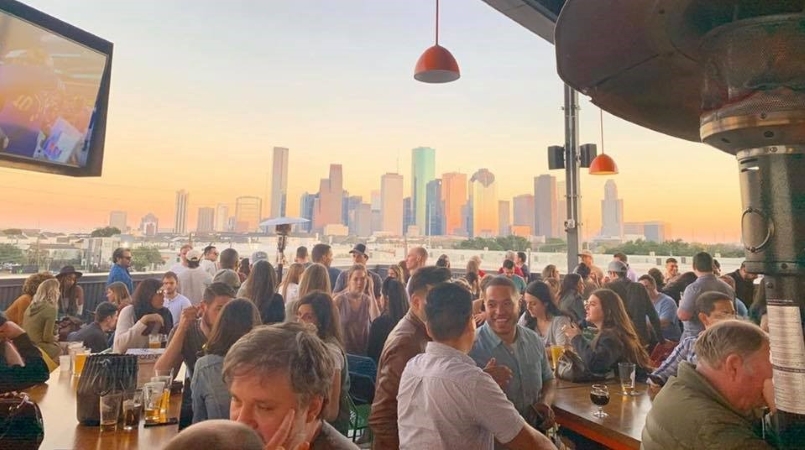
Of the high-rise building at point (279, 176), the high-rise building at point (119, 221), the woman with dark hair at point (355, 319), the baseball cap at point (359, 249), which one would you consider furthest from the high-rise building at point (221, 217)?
the woman with dark hair at point (355, 319)

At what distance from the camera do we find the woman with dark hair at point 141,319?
3.21m

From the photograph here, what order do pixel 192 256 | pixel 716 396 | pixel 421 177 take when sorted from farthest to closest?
pixel 421 177 → pixel 192 256 → pixel 716 396

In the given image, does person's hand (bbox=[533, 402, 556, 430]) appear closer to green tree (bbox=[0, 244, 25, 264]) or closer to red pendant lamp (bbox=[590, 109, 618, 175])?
red pendant lamp (bbox=[590, 109, 618, 175])

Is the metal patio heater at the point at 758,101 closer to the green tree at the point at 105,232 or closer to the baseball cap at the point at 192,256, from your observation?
the baseball cap at the point at 192,256

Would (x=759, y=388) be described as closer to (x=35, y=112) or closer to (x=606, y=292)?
(x=606, y=292)

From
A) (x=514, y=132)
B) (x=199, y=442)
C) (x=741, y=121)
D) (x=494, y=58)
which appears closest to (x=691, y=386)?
(x=741, y=121)

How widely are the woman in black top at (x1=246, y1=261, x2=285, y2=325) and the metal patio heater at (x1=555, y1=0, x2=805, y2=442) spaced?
3.52m

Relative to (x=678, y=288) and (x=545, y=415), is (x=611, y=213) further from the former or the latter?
(x=545, y=415)

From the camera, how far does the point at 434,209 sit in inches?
519

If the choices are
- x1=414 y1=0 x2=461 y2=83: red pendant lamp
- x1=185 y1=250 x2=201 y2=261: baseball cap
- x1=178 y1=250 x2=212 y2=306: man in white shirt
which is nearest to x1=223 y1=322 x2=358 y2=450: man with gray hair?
x1=414 y1=0 x2=461 y2=83: red pendant lamp

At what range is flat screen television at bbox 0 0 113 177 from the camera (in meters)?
3.25

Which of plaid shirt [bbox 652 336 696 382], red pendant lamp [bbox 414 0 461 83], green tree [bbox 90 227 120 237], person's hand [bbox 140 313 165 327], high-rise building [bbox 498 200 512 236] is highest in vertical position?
red pendant lamp [bbox 414 0 461 83]

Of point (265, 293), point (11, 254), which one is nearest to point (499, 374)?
point (265, 293)

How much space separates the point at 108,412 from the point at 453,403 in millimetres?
1574
